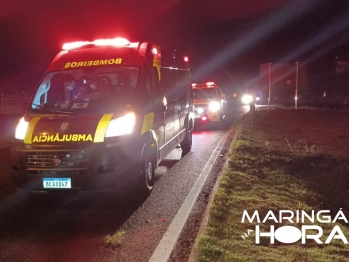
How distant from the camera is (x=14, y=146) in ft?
20.5

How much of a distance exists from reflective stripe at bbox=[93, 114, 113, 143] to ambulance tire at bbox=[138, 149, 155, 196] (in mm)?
871

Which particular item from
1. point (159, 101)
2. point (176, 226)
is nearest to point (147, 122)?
point (159, 101)

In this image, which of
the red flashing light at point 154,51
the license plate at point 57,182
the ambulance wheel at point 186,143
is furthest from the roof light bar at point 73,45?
the ambulance wheel at point 186,143

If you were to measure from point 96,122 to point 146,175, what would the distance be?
4.20 feet

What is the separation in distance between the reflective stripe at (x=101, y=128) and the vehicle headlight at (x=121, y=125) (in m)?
0.05

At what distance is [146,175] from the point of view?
22.5 feet

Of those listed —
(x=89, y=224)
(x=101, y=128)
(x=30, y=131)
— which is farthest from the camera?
(x=30, y=131)

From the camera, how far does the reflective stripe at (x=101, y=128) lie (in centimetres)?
598

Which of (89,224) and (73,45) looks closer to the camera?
(89,224)

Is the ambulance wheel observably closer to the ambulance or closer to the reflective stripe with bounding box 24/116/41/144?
the ambulance

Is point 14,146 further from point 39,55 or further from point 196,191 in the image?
point 39,55

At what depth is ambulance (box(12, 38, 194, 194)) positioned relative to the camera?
5934 millimetres

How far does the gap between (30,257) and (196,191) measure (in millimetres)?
3200

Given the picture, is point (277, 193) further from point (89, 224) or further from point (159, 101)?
point (89, 224)
